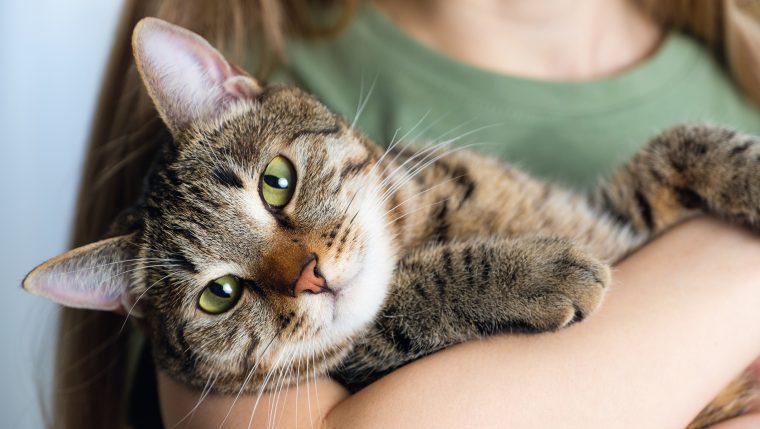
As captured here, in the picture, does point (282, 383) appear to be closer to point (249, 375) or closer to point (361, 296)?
point (249, 375)

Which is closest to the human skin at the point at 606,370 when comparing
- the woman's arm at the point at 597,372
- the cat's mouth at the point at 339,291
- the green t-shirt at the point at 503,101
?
the woman's arm at the point at 597,372

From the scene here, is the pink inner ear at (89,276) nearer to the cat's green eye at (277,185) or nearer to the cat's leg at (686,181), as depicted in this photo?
the cat's green eye at (277,185)

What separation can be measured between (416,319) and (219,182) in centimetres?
37

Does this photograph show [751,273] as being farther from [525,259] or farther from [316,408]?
[316,408]

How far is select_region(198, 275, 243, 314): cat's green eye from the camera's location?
35.2 inches

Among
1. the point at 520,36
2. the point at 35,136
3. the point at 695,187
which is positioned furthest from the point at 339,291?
the point at 35,136

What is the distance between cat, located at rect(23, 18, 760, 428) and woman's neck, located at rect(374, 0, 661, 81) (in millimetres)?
568

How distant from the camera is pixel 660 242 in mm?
1061

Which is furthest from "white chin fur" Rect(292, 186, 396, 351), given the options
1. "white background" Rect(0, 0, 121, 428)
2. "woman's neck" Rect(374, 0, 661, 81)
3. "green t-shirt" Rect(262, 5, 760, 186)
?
"white background" Rect(0, 0, 121, 428)

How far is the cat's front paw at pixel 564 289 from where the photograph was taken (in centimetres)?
82

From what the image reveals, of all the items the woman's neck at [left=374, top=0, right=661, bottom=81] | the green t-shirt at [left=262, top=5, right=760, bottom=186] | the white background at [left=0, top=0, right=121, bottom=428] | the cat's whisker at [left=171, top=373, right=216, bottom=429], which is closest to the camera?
the cat's whisker at [left=171, top=373, right=216, bottom=429]

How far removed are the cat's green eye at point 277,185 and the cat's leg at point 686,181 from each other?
2.13 ft

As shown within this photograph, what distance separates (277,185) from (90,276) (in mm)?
324

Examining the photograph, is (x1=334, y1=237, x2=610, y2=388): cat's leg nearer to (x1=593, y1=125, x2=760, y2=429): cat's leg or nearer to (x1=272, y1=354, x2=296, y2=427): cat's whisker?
(x1=272, y1=354, x2=296, y2=427): cat's whisker
